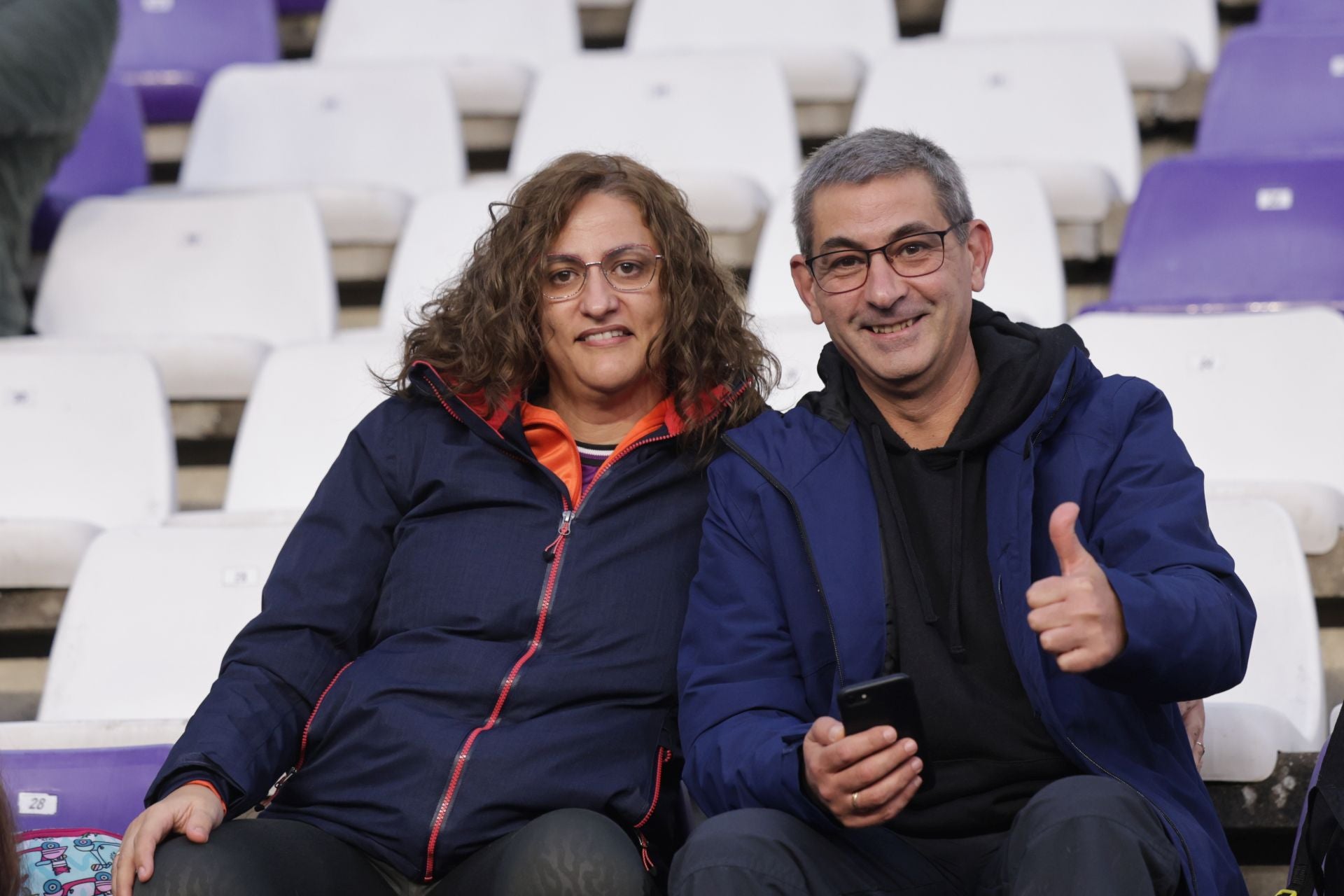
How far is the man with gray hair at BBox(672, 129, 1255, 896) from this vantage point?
136 centimetres

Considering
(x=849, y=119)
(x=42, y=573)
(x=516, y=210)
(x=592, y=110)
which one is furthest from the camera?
(x=849, y=119)

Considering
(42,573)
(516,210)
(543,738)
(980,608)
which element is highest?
(516,210)

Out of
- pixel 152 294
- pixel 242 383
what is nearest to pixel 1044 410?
pixel 242 383

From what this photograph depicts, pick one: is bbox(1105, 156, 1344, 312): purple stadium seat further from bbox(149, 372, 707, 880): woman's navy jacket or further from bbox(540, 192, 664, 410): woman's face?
bbox(149, 372, 707, 880): woman's navy jacket

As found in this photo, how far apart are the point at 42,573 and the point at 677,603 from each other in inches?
46.1

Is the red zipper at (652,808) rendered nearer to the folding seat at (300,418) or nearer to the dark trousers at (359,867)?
the dark trousers at (359,867)

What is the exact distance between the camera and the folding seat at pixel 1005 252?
273 centimetres

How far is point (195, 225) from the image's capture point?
10.3 feet

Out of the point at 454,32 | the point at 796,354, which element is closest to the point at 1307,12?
the point at 796,354

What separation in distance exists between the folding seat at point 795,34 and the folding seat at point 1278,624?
6.16 ft

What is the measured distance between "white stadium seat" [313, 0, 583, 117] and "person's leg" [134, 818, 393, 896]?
102 inches

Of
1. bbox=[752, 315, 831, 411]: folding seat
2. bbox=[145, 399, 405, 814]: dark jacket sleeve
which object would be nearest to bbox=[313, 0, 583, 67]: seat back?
bbox=[752, 315, 831, 411]: folding seat

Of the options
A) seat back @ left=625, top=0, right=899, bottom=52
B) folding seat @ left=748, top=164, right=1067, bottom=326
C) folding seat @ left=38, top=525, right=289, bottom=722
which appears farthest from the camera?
seat back @ left=625, top=0, right=899, bottom=52

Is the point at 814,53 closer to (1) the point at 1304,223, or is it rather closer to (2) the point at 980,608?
(1) the point at 1304,223
